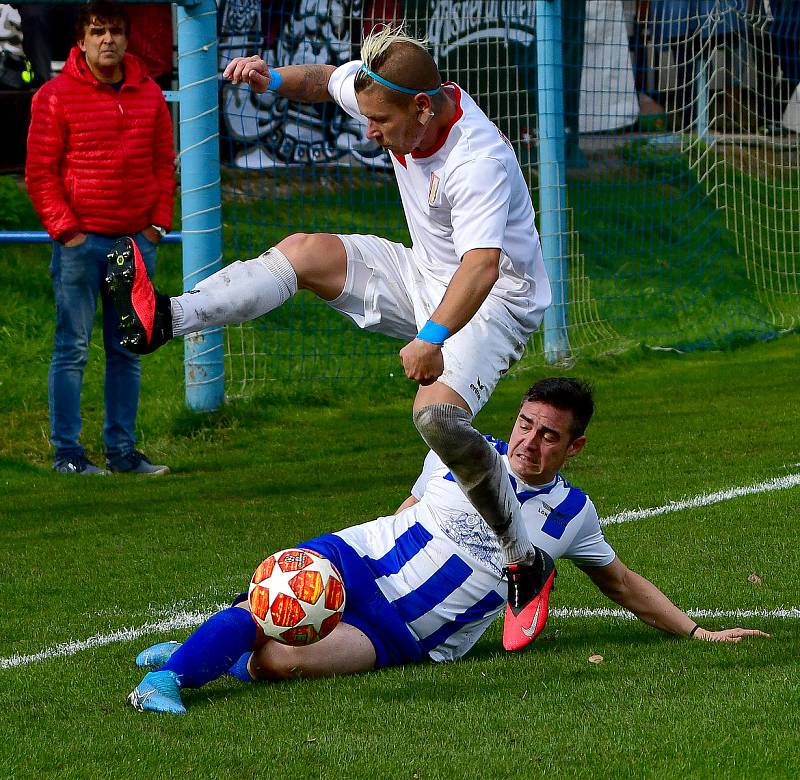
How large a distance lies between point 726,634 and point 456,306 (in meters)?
1.62

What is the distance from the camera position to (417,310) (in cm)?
539

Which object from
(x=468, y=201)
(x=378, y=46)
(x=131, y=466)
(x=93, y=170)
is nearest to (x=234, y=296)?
(x=468, y=201)

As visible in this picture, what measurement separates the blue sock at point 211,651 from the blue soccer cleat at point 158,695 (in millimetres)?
54

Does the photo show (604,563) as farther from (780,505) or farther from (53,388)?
(53,388)

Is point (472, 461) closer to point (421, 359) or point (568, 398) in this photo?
point (421, 359)

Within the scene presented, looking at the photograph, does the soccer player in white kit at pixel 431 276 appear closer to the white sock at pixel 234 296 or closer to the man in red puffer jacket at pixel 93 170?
the white sock at pixel 234 296

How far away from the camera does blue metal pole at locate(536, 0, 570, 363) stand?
12164mm

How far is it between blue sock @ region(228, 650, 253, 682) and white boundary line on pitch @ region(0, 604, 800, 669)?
28.0 inches

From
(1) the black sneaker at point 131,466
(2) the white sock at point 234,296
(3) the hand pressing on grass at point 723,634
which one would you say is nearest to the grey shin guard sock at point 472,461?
(2) the white sock at point 234,296

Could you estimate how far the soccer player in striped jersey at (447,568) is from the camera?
4.69m

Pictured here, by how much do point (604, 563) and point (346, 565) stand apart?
976mm

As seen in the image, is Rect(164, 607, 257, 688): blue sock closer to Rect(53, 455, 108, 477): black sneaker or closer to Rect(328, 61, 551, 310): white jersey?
Rect(328, 61, 551, 310): white jersey

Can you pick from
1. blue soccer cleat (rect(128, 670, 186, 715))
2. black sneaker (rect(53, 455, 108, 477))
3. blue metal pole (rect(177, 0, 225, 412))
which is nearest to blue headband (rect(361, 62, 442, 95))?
blue soccer cleat (rect(128, 670, 186, 715))

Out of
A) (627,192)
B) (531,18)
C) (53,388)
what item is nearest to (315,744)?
(53,388)
